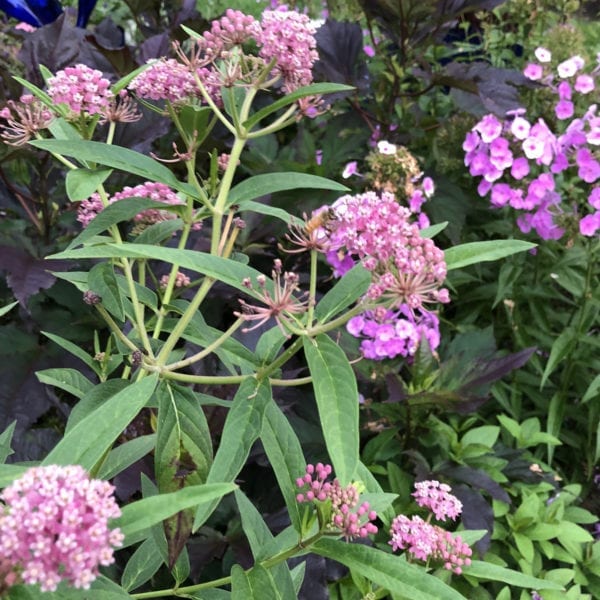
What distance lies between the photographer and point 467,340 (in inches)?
77.4

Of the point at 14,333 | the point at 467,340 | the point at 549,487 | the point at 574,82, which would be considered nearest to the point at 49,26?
the point at 14,333

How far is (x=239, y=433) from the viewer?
0.77 metres

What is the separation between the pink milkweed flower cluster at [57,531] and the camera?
506mm

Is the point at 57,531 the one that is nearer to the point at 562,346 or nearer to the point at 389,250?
the point at 389,250

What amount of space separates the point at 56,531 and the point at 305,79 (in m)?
0.69

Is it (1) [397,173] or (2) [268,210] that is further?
(1) [397,173]

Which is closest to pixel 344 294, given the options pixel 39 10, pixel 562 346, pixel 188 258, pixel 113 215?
pixel 188 258

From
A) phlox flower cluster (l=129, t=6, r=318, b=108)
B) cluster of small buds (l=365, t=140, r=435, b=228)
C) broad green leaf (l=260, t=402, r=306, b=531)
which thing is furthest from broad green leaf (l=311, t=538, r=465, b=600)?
cluster of small buds (l=365, t=140, r=435, b=228)

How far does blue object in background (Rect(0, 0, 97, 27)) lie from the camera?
1.87 m

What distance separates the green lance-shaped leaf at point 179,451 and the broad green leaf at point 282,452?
8cm

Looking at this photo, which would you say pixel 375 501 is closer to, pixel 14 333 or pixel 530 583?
pixel 530 583

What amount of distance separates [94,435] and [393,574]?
0.35m

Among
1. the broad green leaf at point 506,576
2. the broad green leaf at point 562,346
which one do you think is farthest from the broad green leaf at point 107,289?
the broad green leaf at point 562,346

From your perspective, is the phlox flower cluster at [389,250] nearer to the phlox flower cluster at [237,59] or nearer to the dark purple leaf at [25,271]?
the phlox flower cluster at [237,59]
